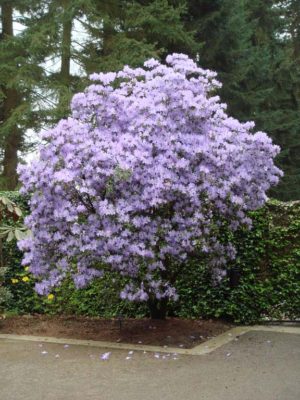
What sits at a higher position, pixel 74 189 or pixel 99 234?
pixel 74 189

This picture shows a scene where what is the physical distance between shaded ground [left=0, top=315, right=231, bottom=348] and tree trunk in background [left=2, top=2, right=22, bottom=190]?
8.81 m

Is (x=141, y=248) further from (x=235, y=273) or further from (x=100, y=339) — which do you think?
(x=235, y=273)

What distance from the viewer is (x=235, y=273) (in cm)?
715

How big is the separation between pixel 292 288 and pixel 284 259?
1.26 feet

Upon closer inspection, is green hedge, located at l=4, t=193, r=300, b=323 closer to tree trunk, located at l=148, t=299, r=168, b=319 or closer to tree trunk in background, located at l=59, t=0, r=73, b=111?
tree trunk, located at l=148, t=299, r=168, b=319

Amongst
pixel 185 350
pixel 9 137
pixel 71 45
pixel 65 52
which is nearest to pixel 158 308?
pixel 185 350

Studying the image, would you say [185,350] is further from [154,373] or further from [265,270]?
[265,270]

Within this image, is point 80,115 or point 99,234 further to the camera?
point 80,115

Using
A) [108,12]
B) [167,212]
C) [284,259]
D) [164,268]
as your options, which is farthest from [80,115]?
[108,12]

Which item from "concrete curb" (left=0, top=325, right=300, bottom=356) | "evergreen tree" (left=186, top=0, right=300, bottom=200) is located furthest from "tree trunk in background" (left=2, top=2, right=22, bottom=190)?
"concrete curb" (left=0, top=325, right=300, bottom=356)

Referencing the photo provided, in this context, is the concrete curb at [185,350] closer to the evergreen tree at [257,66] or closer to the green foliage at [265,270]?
the green foliage at [265,270]

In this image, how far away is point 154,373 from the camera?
193 inches

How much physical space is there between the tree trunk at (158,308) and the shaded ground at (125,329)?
95mm

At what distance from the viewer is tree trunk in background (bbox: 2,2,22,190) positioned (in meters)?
16.1
